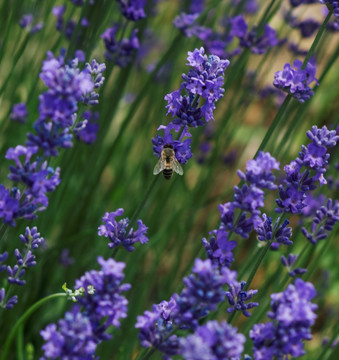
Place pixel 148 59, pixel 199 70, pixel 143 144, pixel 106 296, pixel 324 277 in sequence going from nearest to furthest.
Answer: pixel 106 296 → pixel 199 70 → pixel 324 277 → pixel 143 144 → pixel 148 59

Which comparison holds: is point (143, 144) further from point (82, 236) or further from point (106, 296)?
point (106, 296)

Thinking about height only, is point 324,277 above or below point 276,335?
above

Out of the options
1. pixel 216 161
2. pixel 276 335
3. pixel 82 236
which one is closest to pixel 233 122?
pixel 216 161

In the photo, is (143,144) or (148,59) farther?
(148,59)

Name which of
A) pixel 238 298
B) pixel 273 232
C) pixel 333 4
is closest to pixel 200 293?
pixel 238 298

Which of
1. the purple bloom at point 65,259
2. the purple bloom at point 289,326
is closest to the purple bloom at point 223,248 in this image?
the purple bloom at point 289,326

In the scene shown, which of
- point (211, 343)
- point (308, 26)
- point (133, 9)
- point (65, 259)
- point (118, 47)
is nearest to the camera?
point (211, 343)

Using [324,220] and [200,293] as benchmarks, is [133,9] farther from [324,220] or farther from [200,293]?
[200,293]
